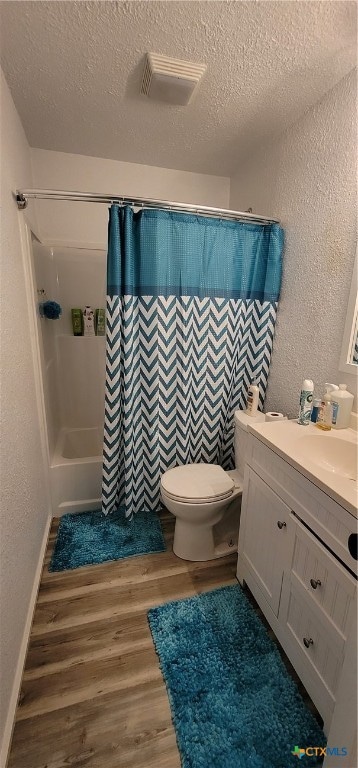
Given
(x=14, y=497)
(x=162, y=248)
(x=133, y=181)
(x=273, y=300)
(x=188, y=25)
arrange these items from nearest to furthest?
(x=188, y=25) < (x=14, y=497) < (x=162, y=248) < (x=273, y=300) < (x=133, y=181)

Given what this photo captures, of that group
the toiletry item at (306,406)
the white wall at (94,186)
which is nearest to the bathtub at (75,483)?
the toiletry item at (306,406)

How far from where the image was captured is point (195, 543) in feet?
5.32

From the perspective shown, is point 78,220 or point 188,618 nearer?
point 188,618

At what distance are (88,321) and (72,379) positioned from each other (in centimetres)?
49

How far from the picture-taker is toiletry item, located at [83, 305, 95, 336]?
2.38 meters

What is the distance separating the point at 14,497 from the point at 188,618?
3.01ft

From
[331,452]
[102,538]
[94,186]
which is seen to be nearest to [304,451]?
[331,452]

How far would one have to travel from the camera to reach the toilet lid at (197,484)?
149cm

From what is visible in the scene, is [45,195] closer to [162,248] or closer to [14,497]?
[162,248]

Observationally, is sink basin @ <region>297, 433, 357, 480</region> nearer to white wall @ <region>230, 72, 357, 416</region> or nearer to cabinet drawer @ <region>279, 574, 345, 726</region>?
white wall @ <region>230, 72, 357, 416</region>

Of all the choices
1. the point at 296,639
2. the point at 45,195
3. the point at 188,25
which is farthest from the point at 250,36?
the point at 296,639

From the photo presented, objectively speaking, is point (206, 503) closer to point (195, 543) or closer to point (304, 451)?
point (195, 543)

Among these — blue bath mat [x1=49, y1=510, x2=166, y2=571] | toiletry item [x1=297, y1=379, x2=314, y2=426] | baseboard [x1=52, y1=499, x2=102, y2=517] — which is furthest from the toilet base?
toiletry item [x1=297, y1=379, x2=314, y2=426]

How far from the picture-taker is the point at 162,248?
5.27ft
